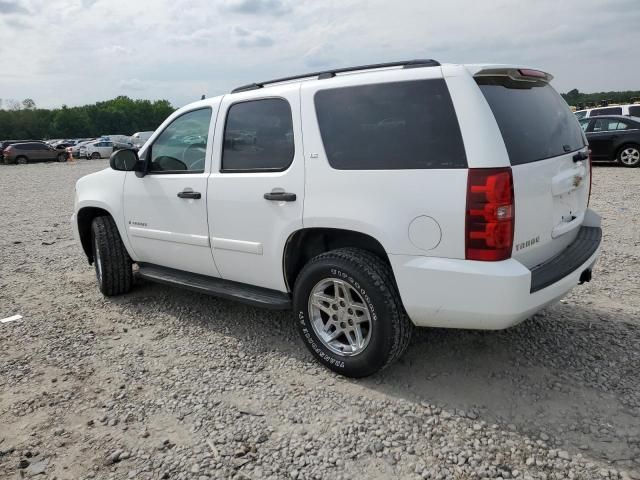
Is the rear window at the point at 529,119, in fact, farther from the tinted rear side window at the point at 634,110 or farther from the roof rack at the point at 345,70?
the tinted rear side window at the point at 634,110

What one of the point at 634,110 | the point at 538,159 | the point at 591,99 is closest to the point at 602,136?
the point at 634,110

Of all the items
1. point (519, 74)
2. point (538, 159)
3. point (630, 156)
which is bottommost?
point (630, 156)

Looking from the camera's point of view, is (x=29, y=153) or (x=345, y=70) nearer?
(x=345, y=70)

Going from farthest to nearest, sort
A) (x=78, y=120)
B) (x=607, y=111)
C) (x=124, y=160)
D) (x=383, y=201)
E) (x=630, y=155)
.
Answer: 1. (x=78, y=120)
2. (x=607, y=111)
3. (x=630, y=155)
4. (x=124, y=160)
5. (x=383, y=201)

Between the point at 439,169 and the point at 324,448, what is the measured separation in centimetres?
162

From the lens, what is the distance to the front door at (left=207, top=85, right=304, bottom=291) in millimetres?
3389

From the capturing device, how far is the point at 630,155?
13.7m

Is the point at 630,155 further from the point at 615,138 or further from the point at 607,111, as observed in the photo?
the point at 607,111

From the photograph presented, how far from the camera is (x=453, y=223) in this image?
8.82 ft

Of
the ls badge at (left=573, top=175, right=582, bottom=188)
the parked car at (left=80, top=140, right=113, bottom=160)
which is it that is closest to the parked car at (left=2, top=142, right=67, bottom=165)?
the parked car at (left=80, top=140, right=113, bottom=160)

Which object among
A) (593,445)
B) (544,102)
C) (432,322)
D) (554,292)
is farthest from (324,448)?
(544,102)

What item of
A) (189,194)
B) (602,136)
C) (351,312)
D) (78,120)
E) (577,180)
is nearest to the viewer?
(351,312)

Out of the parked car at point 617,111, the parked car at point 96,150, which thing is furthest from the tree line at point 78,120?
the parked car at point 617,111

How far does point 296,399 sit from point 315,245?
1.06 m
